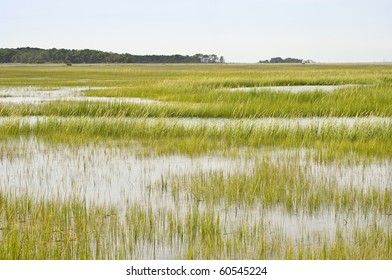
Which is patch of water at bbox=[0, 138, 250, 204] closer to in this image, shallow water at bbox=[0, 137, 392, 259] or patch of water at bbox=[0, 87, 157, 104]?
shallow water at bbox=[0, 137, 392, 259]

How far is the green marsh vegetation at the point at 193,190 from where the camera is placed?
5184 millimetres

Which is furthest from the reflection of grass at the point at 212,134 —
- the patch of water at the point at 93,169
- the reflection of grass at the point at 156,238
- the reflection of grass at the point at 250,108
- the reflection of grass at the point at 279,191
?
the reflection of grass at the point at 156,238

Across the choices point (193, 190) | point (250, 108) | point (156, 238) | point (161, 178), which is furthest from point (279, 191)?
point (250, 108)

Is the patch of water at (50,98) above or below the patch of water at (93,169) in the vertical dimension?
above

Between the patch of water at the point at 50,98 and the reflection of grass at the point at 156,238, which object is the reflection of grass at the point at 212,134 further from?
the patch of water at the point at 50,98

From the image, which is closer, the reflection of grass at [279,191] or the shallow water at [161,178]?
the shallow water at [161,178]

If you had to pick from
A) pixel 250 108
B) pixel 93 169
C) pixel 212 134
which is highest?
pixel 250 108

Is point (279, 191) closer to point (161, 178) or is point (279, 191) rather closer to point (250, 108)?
point (161, 178)

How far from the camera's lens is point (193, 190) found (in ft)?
24.6

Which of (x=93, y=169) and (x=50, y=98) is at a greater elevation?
(x=50, y=98)

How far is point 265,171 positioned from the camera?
8.35 meters

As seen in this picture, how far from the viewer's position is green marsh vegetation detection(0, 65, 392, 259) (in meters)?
5.18

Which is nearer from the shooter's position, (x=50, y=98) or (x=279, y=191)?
(x=279, y=191)
